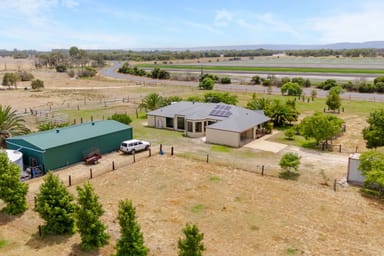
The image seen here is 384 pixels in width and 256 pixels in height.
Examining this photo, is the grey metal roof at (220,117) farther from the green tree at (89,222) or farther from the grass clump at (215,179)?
the green tree at (89,222)

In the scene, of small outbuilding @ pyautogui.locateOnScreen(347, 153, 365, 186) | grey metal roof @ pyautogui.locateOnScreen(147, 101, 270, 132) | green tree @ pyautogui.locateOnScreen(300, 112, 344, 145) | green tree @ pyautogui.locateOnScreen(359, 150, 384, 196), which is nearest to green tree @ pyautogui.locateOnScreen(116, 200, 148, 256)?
green tree @ pyautogui.locateOnScreen(359, 150, 384, 196)

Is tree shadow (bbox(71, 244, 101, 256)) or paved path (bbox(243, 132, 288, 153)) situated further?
paved path (bbox(243, 132, 288, 153))

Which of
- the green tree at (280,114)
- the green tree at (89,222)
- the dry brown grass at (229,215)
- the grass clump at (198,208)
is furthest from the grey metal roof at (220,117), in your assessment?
the green tree at (89,222)

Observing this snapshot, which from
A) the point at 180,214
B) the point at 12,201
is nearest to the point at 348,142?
the point at 180,214


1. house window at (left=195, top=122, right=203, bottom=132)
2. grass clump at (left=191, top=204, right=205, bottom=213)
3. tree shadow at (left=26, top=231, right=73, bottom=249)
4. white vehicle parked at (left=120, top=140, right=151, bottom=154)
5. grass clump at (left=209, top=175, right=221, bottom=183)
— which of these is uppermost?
house window at (left=195, top=122, right=203, bottom=132)

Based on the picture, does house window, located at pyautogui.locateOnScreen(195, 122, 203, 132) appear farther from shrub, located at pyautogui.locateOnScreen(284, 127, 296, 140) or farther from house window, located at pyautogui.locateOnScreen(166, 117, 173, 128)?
shrub, located at pyautogui.locateOnScreen(284, 127, 296, 140)

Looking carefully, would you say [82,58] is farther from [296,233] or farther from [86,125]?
[296,233]

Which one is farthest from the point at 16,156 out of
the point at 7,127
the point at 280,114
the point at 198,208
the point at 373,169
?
the point at 280,114
